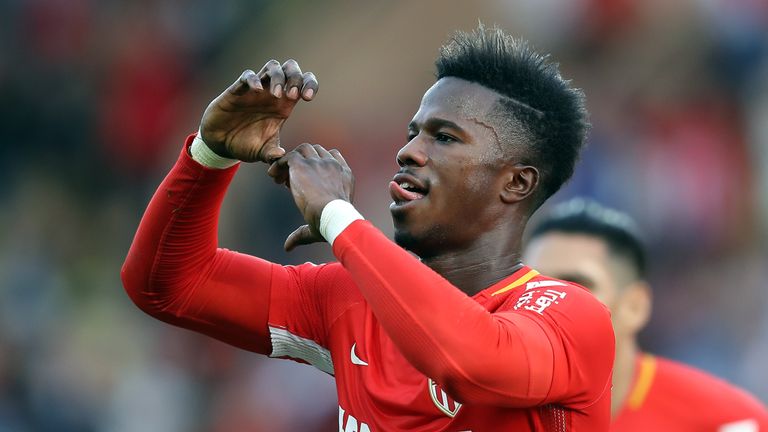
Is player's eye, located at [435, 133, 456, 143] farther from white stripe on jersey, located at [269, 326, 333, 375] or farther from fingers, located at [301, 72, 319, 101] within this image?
white stripe on jersey, located at [269, 326, 333, 375]

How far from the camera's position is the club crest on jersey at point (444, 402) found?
3168 millimetres

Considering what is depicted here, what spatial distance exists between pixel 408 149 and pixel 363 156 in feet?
23.3

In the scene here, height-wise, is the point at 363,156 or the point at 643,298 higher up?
the point at 363,156

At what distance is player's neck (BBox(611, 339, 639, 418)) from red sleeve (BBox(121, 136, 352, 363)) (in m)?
2.16

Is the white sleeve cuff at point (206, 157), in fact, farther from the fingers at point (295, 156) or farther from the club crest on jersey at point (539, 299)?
the club crest on jersey at point (539, 299)

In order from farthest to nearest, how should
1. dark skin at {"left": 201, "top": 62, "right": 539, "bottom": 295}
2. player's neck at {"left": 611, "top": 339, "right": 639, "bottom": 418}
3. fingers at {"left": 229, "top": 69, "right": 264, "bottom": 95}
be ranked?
player's neck at {"left": 611, "top": 339, "right": 639, "bottom": 418} → dark skin at {"left": 201, "top": 62, "right": 539, "bottom": 295} → fingers at {"left": 229, "top": 69, "right": 264, "bottom": 95}

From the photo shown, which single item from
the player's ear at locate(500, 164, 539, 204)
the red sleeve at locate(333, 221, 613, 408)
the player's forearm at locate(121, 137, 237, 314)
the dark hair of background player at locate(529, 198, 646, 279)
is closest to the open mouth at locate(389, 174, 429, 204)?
the player's ear at locate(500, 164, 539, 204)

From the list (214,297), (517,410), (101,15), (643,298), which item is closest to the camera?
(517,410)

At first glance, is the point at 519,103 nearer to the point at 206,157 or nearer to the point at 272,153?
the point at 272,153

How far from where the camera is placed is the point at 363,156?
34.5 ft

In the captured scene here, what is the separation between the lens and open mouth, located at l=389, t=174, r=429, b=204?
133 inches

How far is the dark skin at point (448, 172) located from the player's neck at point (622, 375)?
6.93 ft

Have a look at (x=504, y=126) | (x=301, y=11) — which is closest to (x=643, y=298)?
(x=504, y=126)

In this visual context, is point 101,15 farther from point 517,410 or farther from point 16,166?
point 517,410
